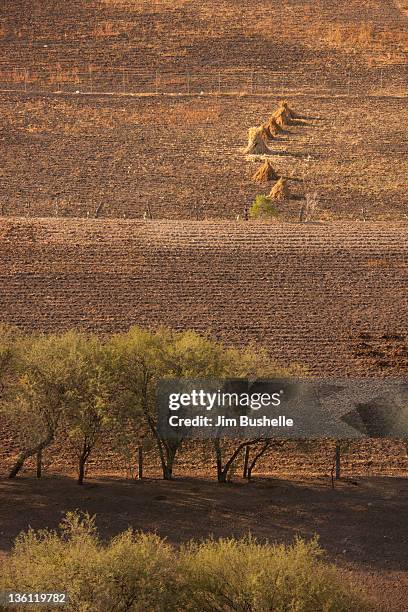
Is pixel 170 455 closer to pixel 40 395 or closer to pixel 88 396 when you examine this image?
pixel 88 396

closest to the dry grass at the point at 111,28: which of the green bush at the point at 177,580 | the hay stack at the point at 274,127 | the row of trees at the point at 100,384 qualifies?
the hay stack at the point at 274,127

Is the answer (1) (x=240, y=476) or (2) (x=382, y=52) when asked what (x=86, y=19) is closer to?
(2) (x=382, y=52)

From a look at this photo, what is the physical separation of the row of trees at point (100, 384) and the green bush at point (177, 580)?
8.08 meters

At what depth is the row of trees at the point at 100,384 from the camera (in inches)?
1168

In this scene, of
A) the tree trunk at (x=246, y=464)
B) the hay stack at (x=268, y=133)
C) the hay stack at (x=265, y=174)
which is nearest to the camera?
the tree trunk at (x=246, y=464)

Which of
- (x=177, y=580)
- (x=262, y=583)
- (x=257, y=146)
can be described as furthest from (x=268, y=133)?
(x=262, y=583)

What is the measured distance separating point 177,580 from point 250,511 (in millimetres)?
7344

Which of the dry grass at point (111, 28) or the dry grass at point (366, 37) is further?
the dry grass at point (111, 28)

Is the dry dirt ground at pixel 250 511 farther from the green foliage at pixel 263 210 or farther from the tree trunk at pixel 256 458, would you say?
the green foliage at pixel 263 210

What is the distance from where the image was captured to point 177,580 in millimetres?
21469

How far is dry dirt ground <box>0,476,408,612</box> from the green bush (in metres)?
4.69

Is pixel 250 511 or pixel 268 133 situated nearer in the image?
pixel 250 511

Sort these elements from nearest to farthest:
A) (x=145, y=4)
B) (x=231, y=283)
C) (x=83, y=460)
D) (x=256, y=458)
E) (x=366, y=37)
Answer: (x=83, y=460) < (x=256, y=458) < (x=231, y=283) < (x=366, y=37) < (x=145, y=4)

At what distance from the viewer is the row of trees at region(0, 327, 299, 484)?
29.7 m
